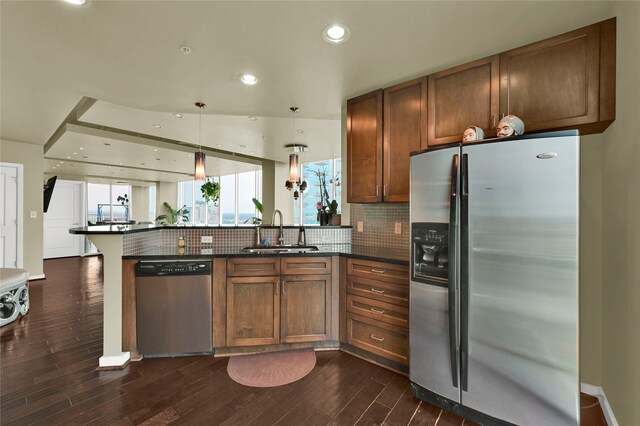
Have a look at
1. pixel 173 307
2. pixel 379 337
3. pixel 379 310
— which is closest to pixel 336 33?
pixel 379 310

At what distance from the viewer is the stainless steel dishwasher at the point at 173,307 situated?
239 centimetres

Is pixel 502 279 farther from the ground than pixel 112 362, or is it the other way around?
pixel 502 279

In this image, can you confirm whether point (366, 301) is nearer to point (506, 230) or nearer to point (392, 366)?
point (392, 366)

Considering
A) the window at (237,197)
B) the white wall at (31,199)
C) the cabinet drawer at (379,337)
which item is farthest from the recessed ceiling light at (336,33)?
the window at (237,197)

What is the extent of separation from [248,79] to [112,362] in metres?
2.69

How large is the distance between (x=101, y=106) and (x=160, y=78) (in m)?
2.04

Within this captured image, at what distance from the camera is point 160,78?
2.48 m

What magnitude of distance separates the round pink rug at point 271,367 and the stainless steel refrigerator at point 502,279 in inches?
38.3

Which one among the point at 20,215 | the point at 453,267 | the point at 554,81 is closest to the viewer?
the point at 453,267

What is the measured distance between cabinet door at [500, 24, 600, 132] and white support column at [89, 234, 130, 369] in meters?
3.27

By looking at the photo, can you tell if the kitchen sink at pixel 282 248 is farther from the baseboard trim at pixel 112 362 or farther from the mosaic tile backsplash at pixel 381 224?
the baseboard trim at pixel 112 362

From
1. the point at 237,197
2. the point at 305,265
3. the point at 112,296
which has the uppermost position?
the point at 237,197

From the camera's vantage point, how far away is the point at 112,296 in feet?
7.67

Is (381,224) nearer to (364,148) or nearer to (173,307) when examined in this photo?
(364,148)
